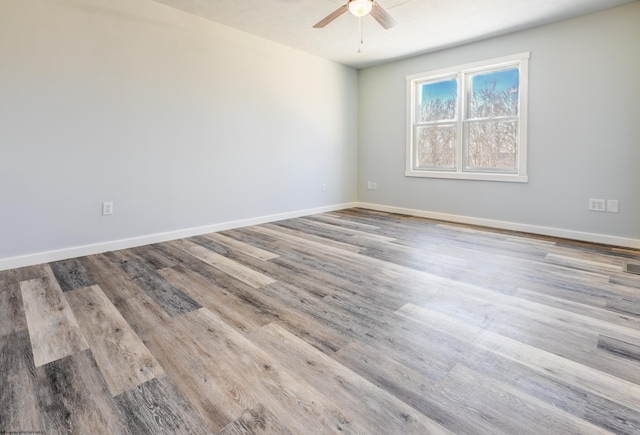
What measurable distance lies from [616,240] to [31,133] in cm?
575

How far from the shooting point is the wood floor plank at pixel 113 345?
1443mm

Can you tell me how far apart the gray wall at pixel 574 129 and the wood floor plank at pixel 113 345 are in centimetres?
436

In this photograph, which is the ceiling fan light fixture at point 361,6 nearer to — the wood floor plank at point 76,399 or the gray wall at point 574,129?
the gray wall at point 574,129

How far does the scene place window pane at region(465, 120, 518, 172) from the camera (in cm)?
441

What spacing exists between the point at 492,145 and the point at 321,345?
406cm

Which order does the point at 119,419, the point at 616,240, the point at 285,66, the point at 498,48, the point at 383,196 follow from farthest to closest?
the point at 383,196 → the point at 285,66 → the point at 498,48 → the point at 616,240 → the point at 119,419

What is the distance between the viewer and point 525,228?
425 cm

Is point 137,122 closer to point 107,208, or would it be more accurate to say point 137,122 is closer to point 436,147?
point 107,208

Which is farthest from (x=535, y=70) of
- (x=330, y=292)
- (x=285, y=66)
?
(x=330, y=292)

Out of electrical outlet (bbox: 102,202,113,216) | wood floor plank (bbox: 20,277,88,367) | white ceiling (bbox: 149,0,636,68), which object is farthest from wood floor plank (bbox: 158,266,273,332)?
white ceiling (bbox: 149,0,636,68)

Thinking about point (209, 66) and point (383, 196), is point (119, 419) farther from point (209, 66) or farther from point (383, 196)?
point (383, 196)

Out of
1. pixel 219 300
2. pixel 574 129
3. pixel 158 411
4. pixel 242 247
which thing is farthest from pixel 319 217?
pixel 158 411

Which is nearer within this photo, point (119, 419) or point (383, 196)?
point (119, 419)

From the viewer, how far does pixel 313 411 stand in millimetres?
1254
